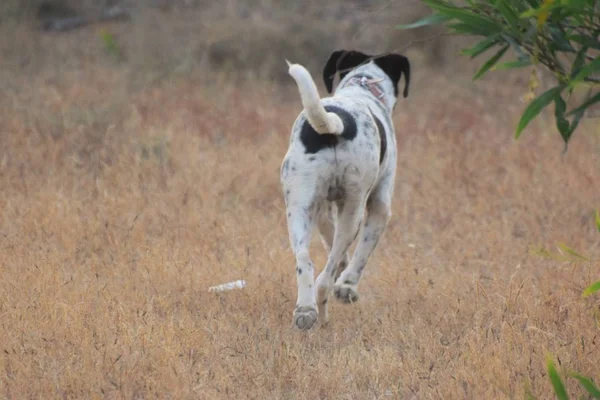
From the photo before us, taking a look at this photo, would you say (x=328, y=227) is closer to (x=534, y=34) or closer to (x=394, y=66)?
(x=394, y=66)

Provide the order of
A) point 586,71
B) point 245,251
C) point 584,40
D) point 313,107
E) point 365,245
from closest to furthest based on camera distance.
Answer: point 586,71
point 584,40
point 313,107
point 365,245
point 245,251

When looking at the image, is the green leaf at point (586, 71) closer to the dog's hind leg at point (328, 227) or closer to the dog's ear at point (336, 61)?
the dog's hind leg at point (328, 227)

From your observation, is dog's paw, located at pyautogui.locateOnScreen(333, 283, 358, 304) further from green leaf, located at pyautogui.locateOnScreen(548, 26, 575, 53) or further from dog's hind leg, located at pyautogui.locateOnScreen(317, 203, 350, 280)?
green leaf, located at pyautogui.locateOnScreen(548, 26, 575, 53)

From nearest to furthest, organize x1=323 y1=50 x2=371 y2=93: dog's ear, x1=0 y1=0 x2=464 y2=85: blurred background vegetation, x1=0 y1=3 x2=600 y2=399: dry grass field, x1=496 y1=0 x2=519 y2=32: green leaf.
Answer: x1=496 y1=0 x2=519 y2=32: green leaf
x1=0 y1=3 x2=600 y2=399: dry grass field
x1=323 y1=50 x2=371 y2=93: dog's ear
x1=0 y1=0 x2=464 y2=85: blurred background vegetation

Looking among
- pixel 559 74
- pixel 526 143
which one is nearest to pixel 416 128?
pixel 526 143

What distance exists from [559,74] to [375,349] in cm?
181

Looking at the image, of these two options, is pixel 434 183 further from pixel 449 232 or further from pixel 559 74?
pixel 559 74

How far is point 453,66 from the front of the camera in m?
14.2

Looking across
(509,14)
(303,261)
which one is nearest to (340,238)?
(303,261)

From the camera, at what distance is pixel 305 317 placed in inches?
206

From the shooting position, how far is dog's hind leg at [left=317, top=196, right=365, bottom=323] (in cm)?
543

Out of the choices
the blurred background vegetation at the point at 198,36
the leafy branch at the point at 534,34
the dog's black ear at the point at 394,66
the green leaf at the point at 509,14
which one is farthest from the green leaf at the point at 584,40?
the blurred background vegetation at the point at 198,36

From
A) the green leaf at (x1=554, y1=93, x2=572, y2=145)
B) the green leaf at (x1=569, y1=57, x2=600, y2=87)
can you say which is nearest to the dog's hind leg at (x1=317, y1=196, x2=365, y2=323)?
the green leaf at (x1=554, y1=93, x2=572, y2=145)

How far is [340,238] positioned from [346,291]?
42 cm
